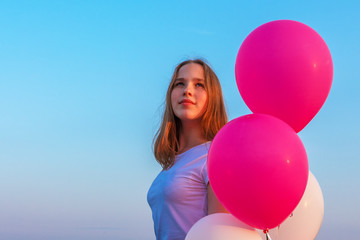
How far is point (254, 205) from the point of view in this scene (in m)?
2.44

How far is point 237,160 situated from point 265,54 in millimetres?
719

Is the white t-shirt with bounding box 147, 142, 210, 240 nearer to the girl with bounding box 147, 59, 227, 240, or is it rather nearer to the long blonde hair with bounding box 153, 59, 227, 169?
the girl with bounding box 147, 59, 227, 240

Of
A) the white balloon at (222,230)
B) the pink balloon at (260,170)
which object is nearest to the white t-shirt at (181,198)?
the white balloon at (222,230)

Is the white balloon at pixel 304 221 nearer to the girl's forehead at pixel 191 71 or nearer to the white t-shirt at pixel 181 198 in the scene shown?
the white t-shirt at pixel 181 198

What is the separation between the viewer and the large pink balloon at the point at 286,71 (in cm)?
268

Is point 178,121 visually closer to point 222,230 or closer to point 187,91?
point 187,91

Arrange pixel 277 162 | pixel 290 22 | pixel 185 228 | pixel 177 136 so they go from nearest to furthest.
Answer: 1. pixel 277 162
2. pixel 290 22
3. pixel 185 228
4. pixel 177 136

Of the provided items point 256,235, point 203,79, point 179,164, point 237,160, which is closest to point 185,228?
point 179,164

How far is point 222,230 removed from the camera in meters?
2.58

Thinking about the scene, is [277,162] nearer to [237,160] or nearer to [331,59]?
[237,160]

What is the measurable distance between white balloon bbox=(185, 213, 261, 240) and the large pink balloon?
723 millimetres

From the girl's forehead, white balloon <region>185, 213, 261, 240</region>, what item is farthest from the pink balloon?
the girl's forehead

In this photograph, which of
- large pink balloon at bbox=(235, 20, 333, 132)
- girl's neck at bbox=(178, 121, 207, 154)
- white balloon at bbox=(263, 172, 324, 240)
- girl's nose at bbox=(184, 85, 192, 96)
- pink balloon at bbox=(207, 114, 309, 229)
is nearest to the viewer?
pink balloon at bbox=(207, 114, 309, 229)

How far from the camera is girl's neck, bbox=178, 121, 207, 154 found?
143 inches
